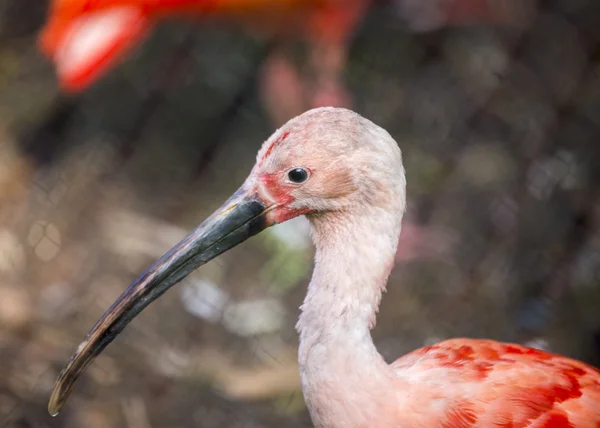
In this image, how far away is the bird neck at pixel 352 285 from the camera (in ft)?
3.11

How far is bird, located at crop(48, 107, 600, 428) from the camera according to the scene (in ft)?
3.08

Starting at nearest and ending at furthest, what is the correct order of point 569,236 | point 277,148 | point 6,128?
point 277,148 < point 569,236 < point 6,128

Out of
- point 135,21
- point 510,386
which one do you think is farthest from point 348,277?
point 135,21

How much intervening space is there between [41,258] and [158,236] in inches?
9.6

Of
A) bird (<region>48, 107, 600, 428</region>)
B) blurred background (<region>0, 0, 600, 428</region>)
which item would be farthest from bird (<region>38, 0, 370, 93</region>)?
bird (<region>48, 107, 600, 428</region>)

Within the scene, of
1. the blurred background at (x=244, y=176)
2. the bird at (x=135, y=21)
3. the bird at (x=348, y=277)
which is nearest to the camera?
the bird at (x=348, y=277)

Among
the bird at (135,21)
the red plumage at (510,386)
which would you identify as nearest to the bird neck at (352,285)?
the red plumage at (510,386)

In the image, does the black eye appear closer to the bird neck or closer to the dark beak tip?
the bird neck

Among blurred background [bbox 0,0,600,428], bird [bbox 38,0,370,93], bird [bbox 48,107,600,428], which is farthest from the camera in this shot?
bird [bbox 38,0,370,93]

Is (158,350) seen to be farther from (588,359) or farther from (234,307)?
(588,359)

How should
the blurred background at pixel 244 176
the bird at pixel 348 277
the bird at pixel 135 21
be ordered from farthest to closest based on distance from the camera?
the bird at pixel 135 21 < the blurred background at pixel 244 176 < the bird at pixel 348 277

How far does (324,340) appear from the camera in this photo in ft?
3.11

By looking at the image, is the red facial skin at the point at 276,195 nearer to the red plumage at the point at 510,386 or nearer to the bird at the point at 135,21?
the red plumage at the point at 510,386

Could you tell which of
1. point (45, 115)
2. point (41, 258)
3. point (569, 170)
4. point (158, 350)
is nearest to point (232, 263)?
point (158, 350)
